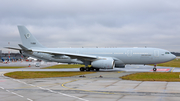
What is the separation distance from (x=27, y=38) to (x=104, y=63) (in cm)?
1828

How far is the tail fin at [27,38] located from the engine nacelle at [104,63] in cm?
1505

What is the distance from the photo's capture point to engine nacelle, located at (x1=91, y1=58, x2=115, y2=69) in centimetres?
3534

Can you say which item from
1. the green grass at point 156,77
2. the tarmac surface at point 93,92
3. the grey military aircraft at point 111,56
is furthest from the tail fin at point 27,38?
the tarmac surface at point 93,92

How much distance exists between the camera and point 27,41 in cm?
4378

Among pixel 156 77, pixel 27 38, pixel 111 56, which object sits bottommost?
pixel 156 77

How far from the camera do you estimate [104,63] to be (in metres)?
35.8

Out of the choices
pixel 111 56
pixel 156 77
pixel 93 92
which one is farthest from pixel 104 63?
pixel 93 92

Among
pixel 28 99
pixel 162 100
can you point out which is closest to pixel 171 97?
pixel 162 100

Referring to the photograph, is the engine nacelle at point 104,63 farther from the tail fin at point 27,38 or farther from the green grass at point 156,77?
the tail fin at point 27,38

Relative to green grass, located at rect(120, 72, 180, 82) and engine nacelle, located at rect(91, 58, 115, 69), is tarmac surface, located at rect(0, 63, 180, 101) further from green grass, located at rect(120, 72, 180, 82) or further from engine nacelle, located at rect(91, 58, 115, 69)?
engine nacelle, located at rect(91, 58, 115, 69)

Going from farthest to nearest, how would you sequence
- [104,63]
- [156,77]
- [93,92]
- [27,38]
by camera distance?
1. [27,38]
2. [104,63]
3. [156,77]
4. [93,92]

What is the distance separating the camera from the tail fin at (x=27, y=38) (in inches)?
1704

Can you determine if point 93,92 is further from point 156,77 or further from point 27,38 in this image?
point 27,38

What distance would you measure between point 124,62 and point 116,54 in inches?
83.9
